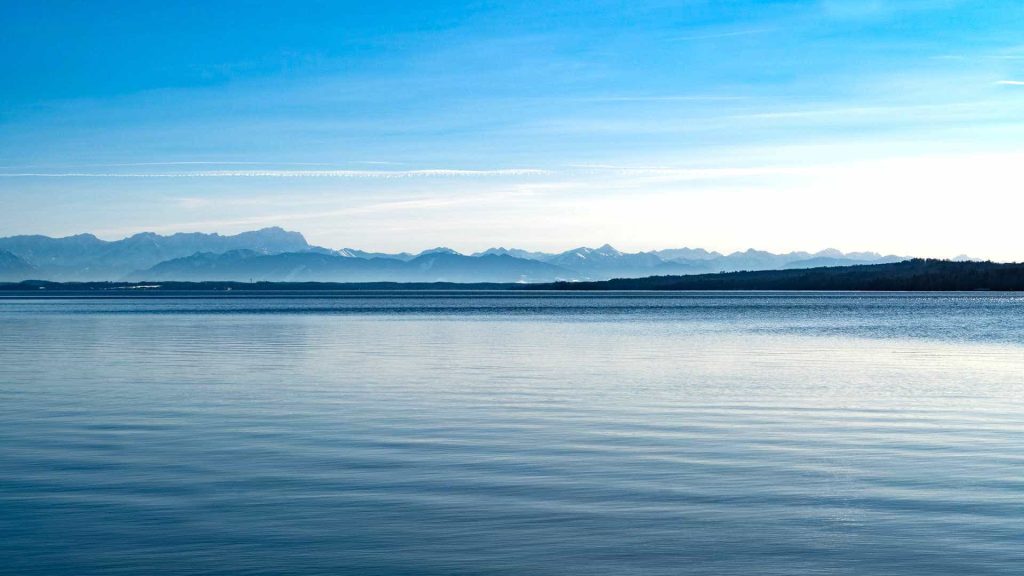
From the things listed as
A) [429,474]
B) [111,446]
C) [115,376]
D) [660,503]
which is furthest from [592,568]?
[115,376]

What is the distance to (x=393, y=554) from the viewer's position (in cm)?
942

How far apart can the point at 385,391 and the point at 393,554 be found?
1470 cm

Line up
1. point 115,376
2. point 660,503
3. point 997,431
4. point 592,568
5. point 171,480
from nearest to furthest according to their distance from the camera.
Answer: point 592,568
point 660,503
point 171,480
point 997,431
point 115,376

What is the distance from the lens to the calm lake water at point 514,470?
945cm

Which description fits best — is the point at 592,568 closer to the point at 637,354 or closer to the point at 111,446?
the point at 111,446

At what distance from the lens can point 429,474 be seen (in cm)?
1330

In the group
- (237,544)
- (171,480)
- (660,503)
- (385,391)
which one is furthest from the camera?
(385,391)

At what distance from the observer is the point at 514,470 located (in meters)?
13.5

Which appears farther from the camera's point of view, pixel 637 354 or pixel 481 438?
pixel 637 354

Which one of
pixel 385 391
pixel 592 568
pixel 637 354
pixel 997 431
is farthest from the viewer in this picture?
pixel 637 354

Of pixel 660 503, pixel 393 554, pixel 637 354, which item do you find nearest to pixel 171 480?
pixel 393 554

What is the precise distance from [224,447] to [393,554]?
23.2 feet

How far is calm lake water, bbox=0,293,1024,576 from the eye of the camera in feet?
31.0

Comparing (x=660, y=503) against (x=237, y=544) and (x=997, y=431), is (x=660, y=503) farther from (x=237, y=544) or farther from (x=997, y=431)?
(x=997, y=431)
